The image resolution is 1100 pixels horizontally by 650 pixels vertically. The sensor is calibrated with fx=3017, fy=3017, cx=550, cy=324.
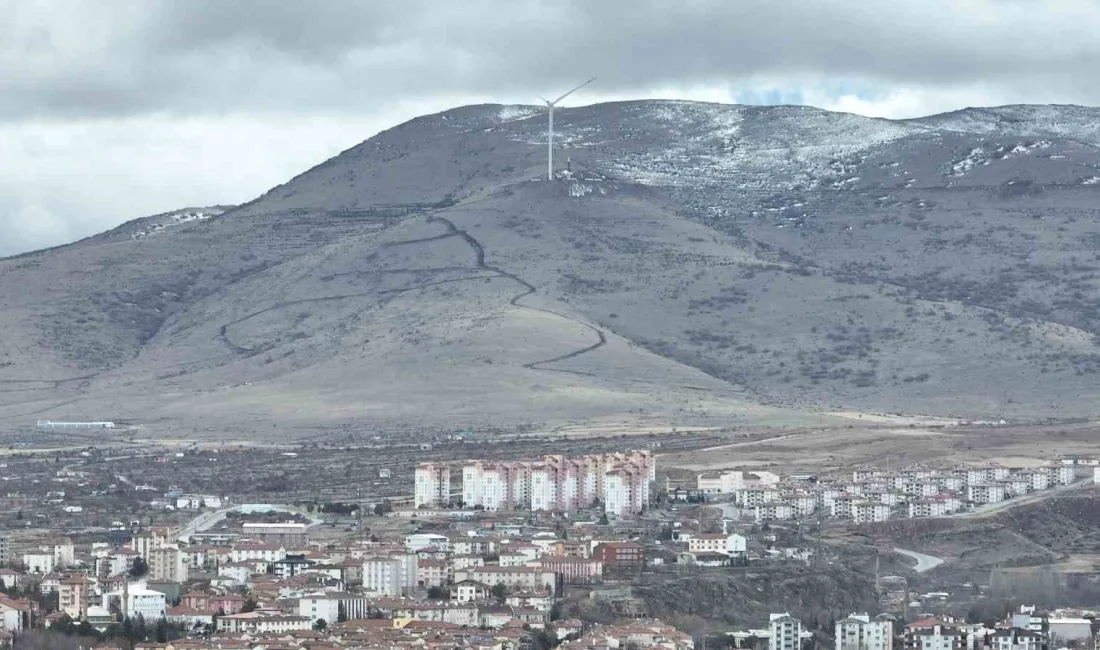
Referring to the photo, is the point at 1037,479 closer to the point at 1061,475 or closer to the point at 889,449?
the point at 1061,475

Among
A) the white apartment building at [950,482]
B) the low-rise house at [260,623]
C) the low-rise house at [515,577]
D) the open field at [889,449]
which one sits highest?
the open field at [889,449]

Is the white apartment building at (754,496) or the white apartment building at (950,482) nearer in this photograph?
the white apartment building at (754,496)

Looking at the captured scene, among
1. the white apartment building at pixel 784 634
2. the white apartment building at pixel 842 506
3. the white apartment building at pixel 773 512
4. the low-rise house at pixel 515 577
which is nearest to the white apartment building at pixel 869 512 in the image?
the white apartment building at pixel 842 506

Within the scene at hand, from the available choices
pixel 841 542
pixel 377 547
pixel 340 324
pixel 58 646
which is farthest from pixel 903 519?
pixel 340 324

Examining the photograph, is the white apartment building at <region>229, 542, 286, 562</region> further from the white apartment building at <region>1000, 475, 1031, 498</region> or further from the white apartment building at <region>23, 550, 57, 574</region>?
the white apartment building at <region>1000, 475, 1031, 498</region>

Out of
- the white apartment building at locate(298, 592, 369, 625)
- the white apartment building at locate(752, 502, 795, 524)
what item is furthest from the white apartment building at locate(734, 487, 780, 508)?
the white apartment building at locate(298, 592, 369, 625)

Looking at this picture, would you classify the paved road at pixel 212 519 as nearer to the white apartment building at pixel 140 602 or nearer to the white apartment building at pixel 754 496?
the white apartment building at pixel 754 496

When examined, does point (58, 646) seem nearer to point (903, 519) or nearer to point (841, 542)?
point (841, 542)
